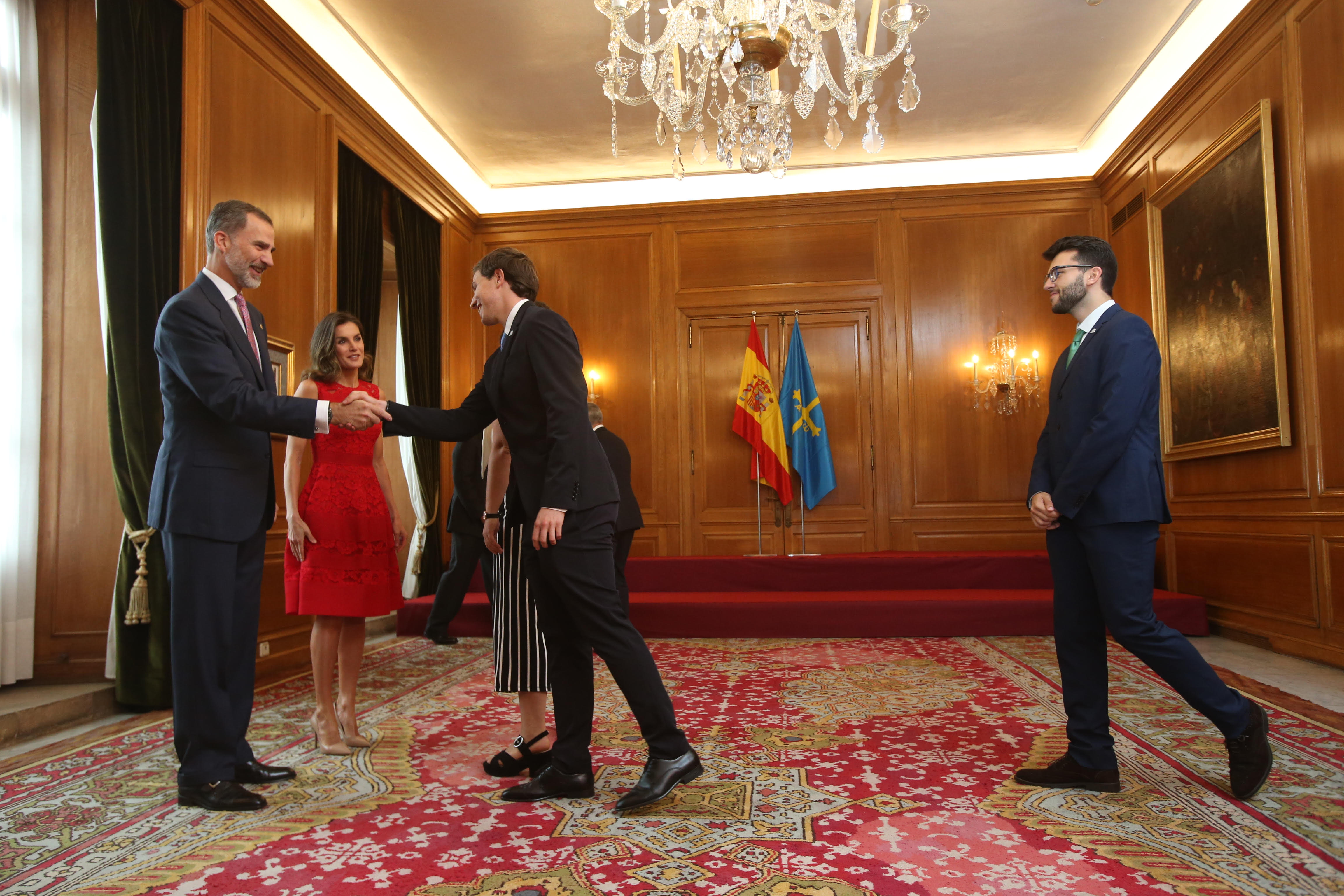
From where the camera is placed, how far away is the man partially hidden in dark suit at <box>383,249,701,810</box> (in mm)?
2365

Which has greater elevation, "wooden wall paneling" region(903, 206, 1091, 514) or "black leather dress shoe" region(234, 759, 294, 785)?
"wooden wall paneling" region(903, 206, 1091, 514)

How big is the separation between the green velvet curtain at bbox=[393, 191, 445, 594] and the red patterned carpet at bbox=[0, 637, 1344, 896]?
365 centimetres

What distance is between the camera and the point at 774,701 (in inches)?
152

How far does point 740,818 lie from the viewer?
2.34 meters

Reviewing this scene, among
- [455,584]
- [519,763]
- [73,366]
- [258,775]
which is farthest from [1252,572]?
[73,366]

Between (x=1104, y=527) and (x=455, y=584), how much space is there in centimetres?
441

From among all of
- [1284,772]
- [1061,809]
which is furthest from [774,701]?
[1284,772]

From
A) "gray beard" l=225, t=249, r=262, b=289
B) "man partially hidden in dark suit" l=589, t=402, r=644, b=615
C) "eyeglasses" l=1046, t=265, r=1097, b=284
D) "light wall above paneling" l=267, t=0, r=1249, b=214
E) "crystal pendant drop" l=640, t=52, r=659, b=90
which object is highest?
"light wall above paneling" l=267, t=0, r=1249, b=214

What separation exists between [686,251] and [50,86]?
5224mm

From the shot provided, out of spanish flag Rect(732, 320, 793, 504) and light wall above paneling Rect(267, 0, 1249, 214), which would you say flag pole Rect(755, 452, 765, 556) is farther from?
light wall above paneling Rect(267, 0, 1249, 214)

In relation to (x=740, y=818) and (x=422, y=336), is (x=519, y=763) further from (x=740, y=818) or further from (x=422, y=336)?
(x=422, y=336)

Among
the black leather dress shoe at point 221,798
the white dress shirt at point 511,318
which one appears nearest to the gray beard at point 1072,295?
the white dress shirt at point 511,318

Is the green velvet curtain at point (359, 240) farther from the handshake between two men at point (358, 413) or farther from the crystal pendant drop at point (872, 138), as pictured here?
the crystal pendant drop at point (872, 138)

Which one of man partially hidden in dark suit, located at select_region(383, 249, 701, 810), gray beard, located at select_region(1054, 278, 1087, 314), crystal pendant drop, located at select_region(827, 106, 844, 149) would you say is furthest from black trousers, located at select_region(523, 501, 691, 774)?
crystal pendant drop, located at select_region(827, 106, 844, 149)
